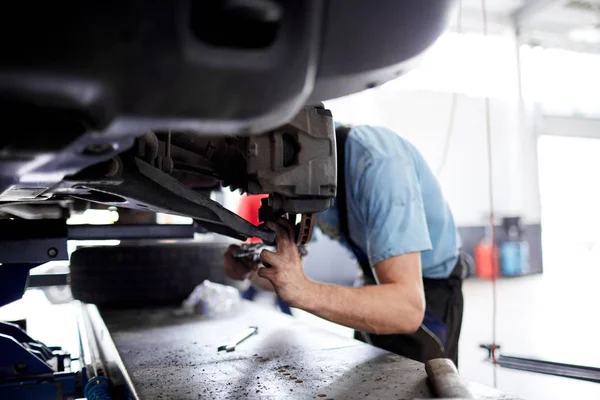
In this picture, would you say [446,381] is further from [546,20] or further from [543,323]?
[546,20]

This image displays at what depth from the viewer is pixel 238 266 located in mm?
1650

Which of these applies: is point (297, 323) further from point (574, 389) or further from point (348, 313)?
point (574, 389)

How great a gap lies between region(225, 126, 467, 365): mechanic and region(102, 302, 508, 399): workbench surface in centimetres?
13

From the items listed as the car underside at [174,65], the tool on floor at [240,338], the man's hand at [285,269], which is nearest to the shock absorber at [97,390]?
the tool on floor at [240,338]

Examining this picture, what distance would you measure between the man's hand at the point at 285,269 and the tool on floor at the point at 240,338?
0.26 m

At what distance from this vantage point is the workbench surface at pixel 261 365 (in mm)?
942

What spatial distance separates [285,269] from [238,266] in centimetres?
56

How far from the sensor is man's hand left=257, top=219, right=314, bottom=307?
1.12 metres

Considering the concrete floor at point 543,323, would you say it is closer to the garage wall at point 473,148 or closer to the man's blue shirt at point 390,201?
the garage wall at point 473,148

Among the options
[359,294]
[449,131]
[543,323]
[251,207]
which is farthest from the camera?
[449,131]

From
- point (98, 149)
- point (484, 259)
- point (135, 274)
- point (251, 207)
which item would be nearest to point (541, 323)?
point (484, 259)

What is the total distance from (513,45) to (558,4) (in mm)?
564

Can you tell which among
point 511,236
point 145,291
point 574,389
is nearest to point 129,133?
point 145,291

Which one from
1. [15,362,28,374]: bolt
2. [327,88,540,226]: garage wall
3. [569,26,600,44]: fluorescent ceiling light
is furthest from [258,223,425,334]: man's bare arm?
[569,26,600,44]: fluorescent ceiling light
